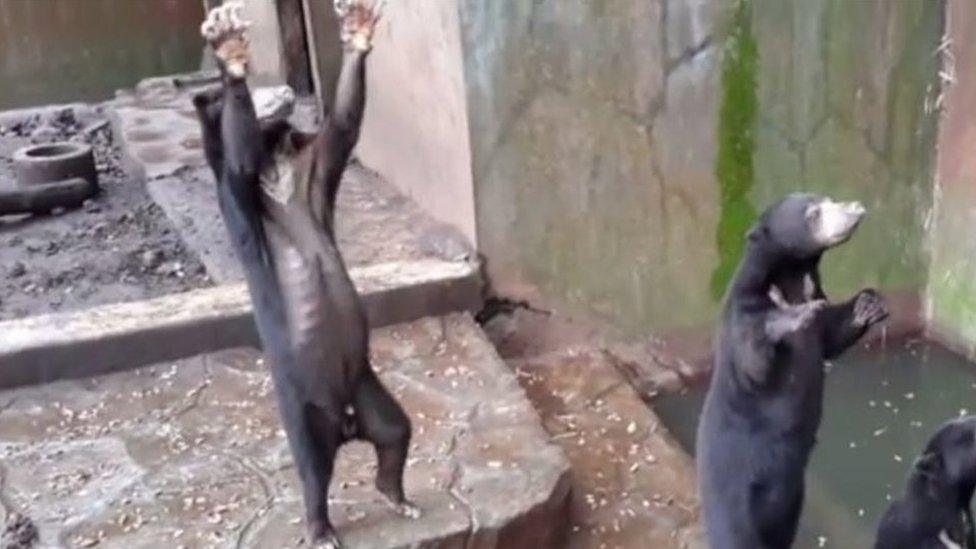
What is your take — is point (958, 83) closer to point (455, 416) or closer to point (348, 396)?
point (455, 416)

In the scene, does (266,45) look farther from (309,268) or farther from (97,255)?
(309,268)

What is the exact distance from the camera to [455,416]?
438 cm

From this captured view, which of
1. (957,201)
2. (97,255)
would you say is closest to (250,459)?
(97,255)

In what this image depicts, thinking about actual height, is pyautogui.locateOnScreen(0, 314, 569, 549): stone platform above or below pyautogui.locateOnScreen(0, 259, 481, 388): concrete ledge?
below

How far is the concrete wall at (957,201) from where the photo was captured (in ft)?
17.5

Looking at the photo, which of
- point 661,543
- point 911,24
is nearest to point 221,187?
point 661,543

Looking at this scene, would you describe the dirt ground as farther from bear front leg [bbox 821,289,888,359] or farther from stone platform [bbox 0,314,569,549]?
bear front leg [bbox 821,289,888,359]

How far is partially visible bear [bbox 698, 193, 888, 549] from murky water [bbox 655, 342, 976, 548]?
3.52 feet

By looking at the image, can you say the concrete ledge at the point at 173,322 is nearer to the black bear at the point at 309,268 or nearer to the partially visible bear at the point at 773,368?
the black bear at the point at 309,268

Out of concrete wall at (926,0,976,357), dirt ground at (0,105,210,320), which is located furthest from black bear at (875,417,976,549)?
dirt ground at (0,105,210,320)

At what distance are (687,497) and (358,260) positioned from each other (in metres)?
1.64

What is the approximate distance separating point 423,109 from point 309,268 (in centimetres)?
216

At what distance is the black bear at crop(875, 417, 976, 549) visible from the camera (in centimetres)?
301

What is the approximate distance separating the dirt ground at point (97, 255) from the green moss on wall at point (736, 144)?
192cm
